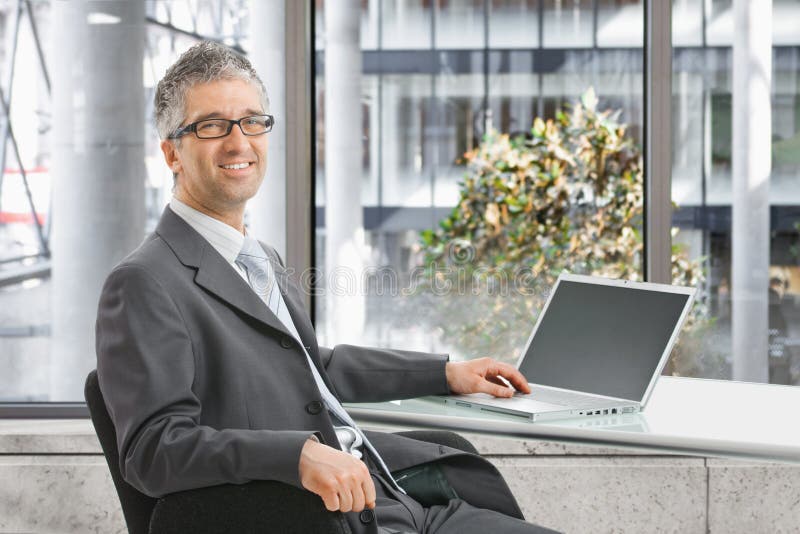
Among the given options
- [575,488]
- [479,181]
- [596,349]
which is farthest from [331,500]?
[479,181]

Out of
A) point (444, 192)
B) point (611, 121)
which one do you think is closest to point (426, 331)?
point (444, 192)

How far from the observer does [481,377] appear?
5.99ft

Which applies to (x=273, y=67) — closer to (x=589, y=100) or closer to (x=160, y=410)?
(x=589, y=100)

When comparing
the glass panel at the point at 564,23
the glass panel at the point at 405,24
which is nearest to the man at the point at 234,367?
the glass panel at the point at 405,24

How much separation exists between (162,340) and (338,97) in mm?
2336

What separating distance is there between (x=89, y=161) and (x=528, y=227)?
1.67 m

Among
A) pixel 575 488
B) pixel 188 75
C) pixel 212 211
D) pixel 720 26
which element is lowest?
pixel 575 488

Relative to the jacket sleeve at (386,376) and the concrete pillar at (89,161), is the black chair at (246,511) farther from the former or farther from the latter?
the concrete pillar at (89,161)

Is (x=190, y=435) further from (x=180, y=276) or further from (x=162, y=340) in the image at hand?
(x=180, y=276)

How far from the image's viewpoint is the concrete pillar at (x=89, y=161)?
342 centimetres

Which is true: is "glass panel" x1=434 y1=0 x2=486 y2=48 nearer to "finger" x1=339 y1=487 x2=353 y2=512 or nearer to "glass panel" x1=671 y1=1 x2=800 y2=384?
"glass panel" x1=671 y1=1 x2=800 y2=384

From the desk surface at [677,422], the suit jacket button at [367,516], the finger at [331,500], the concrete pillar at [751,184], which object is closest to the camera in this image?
the finger at [331,500]

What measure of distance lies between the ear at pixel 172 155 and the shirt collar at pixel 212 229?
0.18 feet

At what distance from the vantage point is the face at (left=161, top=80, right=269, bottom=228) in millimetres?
1558
